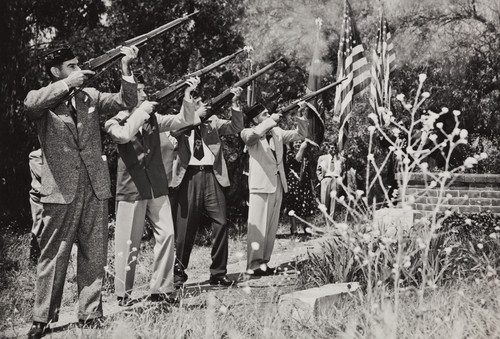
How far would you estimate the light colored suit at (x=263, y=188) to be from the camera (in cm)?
735

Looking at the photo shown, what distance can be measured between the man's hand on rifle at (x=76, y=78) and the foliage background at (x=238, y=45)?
6939 millimetres

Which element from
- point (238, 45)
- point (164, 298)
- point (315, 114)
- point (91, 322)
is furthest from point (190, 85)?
point (238, 45)

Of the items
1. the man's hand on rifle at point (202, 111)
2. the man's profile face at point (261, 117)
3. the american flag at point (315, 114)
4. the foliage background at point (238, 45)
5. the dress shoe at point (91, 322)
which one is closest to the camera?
the dress shoe at point (91, 322)

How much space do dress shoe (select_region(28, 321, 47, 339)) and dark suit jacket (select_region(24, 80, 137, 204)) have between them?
0.85 meters

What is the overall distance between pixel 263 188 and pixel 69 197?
3.09 metres

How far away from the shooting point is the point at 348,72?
8953 millimetres

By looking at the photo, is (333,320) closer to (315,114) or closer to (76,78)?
(76,78)

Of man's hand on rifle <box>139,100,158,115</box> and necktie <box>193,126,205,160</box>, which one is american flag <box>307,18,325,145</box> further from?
man's hand on rifle <box>139,100,158,115</box>

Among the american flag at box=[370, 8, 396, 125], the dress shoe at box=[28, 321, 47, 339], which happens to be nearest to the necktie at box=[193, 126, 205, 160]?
the dress shoe at box=[28, 321, 47, 339]

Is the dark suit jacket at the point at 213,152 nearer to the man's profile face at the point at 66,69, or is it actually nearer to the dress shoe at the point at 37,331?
the man's profile face at the point at 66,69

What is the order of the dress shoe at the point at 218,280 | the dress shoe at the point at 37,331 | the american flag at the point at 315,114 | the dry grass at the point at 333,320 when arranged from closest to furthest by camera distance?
the dry grass at the point at 333,320
the dress shoe at the point at 37,331
the dress shoe at the point at 218,280
the american flag at the point at 315,114

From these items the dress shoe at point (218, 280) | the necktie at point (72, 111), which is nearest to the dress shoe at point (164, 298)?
the dress shoe at point (218, 280)

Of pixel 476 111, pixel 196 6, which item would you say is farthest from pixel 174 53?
pixel 476 111

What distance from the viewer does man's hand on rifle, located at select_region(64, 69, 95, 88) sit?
462 cm
